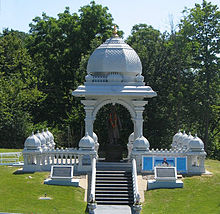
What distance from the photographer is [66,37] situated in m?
57.8

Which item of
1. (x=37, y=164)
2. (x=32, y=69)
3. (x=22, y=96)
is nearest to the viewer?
(x=37, y=164)

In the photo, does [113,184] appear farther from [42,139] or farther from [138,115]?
[42,139]

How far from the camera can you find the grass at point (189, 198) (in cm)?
2703

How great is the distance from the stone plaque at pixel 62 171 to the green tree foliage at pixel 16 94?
20.3 m

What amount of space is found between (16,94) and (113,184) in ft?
78.4

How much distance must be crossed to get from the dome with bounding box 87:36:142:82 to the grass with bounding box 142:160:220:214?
7.48 meters

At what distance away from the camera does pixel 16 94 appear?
171 ft

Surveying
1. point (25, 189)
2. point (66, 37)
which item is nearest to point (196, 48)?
point (66, 37)

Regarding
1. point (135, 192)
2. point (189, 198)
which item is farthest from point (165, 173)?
point (135, 192)

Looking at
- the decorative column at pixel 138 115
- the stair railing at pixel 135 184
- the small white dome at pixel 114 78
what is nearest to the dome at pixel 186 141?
the decorative column at pixel 138 115

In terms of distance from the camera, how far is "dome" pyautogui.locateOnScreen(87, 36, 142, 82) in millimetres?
34656

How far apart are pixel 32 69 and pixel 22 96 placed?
214 inches

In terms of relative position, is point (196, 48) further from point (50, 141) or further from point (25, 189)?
point (25, 189)

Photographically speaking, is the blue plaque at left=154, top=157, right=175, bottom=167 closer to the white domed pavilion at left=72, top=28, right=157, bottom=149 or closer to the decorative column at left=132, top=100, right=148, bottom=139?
the white domed pavilion at left=72, top=28, right=157, bottom=149
